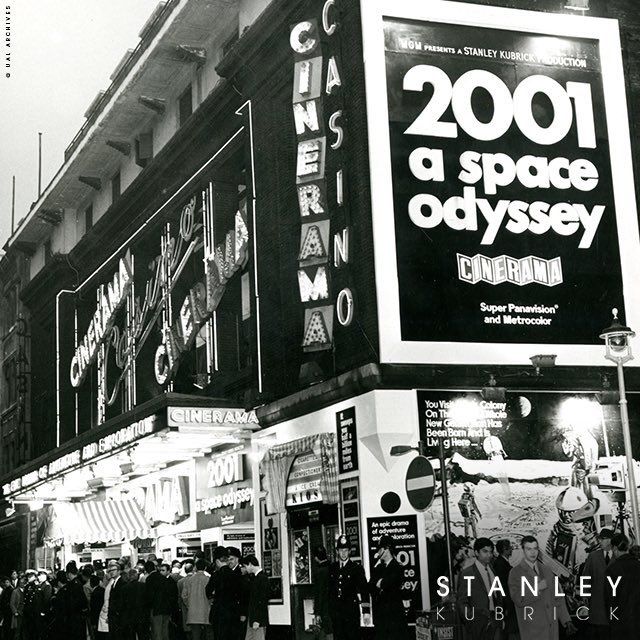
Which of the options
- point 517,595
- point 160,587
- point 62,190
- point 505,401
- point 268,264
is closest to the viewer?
point 517,595

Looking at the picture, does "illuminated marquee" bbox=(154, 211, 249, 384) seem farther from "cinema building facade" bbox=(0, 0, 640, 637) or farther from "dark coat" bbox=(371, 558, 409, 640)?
"dark coat" bbox=(371, 558, 409, 640)

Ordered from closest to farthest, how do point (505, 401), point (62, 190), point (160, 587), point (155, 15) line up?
point (505, 401) → point (160, 587) → point (155, 15) → point (62, 190)

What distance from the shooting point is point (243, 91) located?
28.0 m

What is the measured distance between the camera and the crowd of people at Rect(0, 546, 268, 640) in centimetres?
2041

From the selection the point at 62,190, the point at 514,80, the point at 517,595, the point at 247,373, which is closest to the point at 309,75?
the point at 514,80

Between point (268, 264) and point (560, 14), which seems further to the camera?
point (268, 264)

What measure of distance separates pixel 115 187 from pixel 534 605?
30.7 meters

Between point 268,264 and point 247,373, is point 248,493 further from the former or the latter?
point 268,264

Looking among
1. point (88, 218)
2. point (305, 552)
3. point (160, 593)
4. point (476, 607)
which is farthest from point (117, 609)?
point (88, 218)

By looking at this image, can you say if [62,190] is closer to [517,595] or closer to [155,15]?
[155,15]

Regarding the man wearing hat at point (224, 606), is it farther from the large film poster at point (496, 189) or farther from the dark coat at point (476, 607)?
the dark coat at point (476, 607)

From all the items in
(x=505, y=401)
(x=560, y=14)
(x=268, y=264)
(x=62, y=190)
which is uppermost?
(x=62, y=190)

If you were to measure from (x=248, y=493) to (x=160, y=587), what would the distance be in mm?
4149

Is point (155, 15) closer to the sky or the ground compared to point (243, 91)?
closer to the sky
